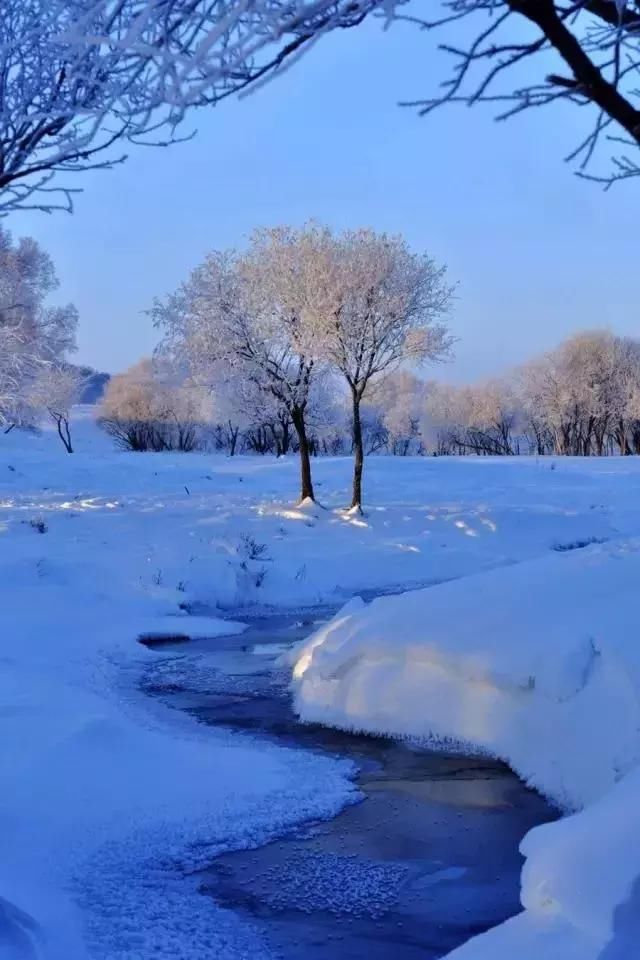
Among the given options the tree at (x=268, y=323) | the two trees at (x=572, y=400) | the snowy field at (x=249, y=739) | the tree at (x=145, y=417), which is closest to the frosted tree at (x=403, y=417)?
the two trees at (x=572, y=400)

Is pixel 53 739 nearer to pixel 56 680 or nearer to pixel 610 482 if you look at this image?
pixel 56 680

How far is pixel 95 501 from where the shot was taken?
71.1 feet

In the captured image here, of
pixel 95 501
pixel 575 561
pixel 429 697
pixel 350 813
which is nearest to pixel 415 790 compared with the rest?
pixel 350 813

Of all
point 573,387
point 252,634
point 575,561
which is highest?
point 573,387

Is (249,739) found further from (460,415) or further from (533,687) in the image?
(460,415)

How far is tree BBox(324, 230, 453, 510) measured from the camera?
2142 centimetres

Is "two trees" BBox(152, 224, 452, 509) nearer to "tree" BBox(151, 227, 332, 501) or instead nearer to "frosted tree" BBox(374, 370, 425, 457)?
"tree" BBox(151, 227, 332, 501)

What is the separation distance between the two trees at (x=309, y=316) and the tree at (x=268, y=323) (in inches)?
1.0

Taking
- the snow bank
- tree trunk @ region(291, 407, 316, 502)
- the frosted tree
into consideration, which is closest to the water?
the snow bank

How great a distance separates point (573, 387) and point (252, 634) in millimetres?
50297

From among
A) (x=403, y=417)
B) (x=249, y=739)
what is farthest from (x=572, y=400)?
(x=249, y=739)

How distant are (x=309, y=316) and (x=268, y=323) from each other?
1450mm

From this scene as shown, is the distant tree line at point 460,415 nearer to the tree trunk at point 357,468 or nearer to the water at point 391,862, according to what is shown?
the tree trunk at point 357,468

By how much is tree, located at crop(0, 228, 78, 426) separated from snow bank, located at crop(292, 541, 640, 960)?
10707 mm
